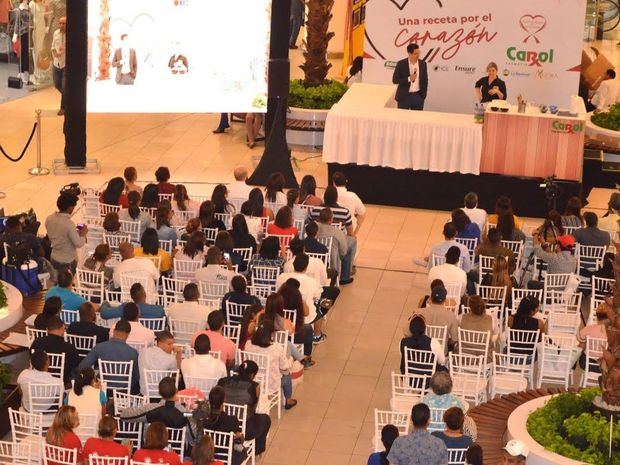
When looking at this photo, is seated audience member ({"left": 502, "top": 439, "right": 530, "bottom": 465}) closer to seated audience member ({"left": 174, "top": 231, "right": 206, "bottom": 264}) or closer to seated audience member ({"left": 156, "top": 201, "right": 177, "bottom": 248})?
seated audience member ({"left": 174, "top": 231, "right": 206, "bottom": 264})

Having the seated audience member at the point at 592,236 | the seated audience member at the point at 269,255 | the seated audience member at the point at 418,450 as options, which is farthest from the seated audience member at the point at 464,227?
the seated audience member at the point at 418,450

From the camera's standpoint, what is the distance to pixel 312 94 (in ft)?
78.1

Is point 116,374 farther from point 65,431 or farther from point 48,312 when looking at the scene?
point 65,431

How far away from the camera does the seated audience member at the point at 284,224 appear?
54.2ft

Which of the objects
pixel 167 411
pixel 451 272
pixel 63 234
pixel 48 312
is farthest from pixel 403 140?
pixel 167 411

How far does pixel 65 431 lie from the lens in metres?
11.2

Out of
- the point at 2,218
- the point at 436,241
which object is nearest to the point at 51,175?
the point at 2,218

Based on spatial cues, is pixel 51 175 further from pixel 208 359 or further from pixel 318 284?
pixel 208 359

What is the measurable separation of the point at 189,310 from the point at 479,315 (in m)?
2.84

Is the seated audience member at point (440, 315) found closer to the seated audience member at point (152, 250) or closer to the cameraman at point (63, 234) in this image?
the seated audience member at point (152, 250)

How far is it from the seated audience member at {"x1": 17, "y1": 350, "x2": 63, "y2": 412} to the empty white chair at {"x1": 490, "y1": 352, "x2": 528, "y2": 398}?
157 inches

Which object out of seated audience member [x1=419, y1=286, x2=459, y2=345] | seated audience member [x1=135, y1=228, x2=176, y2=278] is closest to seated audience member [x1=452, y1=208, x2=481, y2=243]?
seated audience member [x1=419, y1=286, x2=459, y2=345]

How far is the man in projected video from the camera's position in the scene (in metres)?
21.0

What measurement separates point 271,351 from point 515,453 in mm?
2920
